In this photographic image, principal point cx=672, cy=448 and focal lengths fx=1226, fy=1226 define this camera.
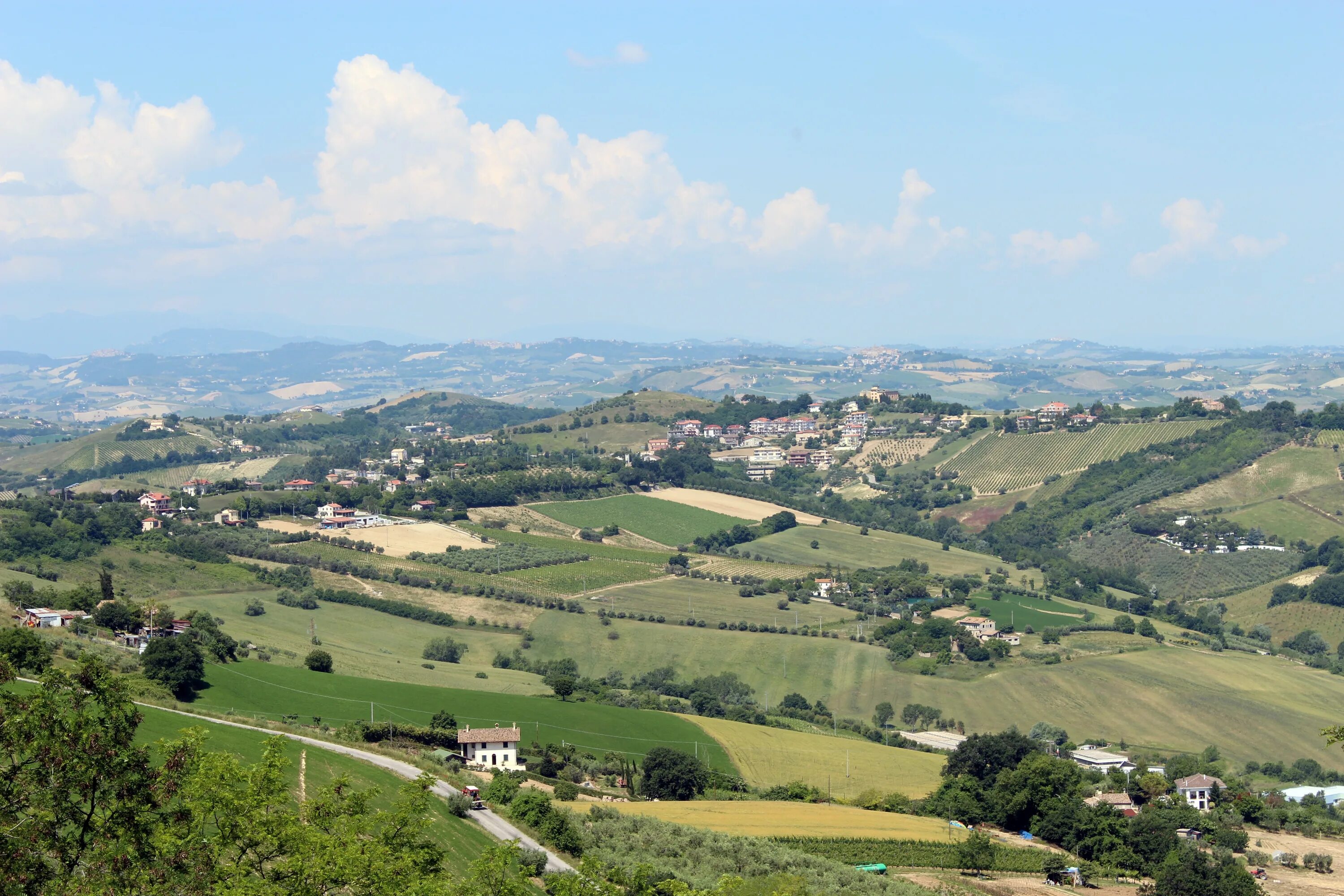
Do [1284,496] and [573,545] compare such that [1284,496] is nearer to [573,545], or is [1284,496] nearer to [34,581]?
[573,545]

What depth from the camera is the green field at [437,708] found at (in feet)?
158

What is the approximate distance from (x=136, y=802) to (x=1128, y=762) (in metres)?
49.9

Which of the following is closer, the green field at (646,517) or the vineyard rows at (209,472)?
the green field at (646,517)

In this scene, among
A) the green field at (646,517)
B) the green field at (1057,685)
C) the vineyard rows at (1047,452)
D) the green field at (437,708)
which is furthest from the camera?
the vineyard rows at (1047,452)

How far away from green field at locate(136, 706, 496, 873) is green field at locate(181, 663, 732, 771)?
28.4ft

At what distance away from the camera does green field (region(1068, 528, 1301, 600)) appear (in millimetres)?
104500

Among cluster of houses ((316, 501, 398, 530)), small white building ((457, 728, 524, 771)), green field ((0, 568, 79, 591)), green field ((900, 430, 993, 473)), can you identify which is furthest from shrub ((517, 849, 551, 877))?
green field ((900, 430, 993, 473))

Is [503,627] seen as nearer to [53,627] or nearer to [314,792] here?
[53,627]

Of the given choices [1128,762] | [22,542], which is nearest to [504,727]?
[1128,762]

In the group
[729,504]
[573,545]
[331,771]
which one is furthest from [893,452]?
[331,771]

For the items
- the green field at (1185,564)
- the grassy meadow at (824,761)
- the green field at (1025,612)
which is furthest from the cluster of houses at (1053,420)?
the grassy meadow at (824,761)

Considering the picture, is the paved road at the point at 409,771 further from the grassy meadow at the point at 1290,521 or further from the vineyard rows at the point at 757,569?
the grassy meadow at the point at 1290,521

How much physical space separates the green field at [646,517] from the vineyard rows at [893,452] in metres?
45.5

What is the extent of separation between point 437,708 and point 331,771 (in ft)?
53.6
